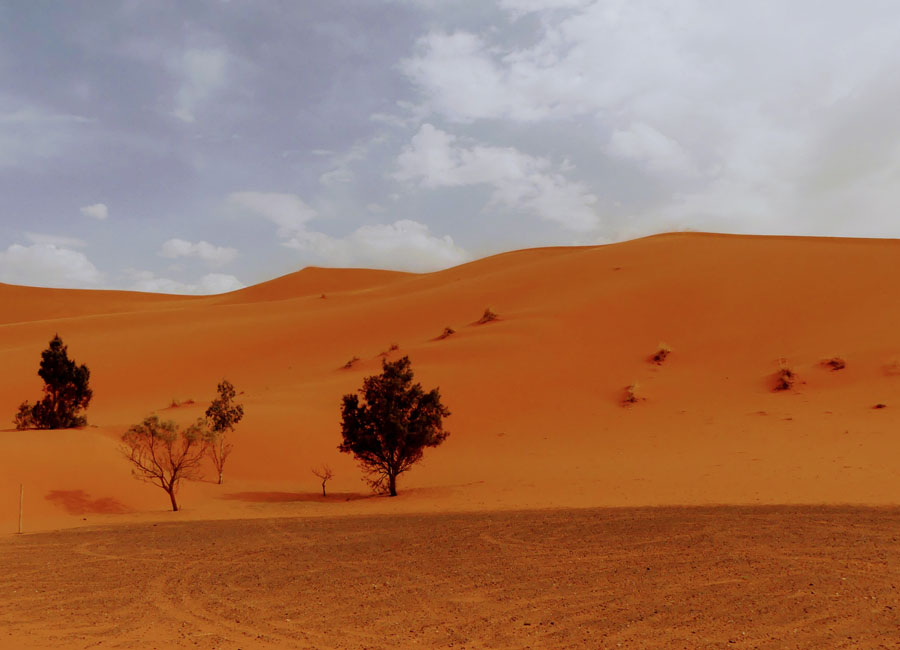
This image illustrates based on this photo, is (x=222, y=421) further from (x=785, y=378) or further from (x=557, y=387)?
(x=785, y=378)

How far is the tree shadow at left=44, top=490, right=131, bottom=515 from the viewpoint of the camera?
18188 millimetres

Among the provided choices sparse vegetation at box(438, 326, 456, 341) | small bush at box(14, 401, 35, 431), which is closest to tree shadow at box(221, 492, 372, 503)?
small bush at box(14, 401, 35, 431)

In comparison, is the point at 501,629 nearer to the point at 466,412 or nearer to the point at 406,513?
the point at 406,513

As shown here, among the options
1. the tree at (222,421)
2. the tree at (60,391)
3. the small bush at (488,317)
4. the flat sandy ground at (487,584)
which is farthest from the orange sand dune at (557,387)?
the flat sandy ground at (487,584)

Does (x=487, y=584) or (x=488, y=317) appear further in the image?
(x=488, y=317)

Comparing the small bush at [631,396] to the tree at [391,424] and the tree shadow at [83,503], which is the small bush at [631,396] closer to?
the tree at [391,424]

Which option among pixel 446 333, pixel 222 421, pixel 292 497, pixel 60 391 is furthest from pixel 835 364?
pixel 60 391

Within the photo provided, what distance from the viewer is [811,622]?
22.1ft

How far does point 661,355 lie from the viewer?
28719 mm

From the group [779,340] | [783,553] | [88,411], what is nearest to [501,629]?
[783,553]

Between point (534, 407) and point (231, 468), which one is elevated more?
point (534, 407)

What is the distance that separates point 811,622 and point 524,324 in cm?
2885

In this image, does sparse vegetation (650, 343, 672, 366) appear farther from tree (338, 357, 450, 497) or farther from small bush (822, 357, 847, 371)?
tree (338, 357, 450, 497)

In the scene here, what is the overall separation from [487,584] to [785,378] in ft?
63.1
